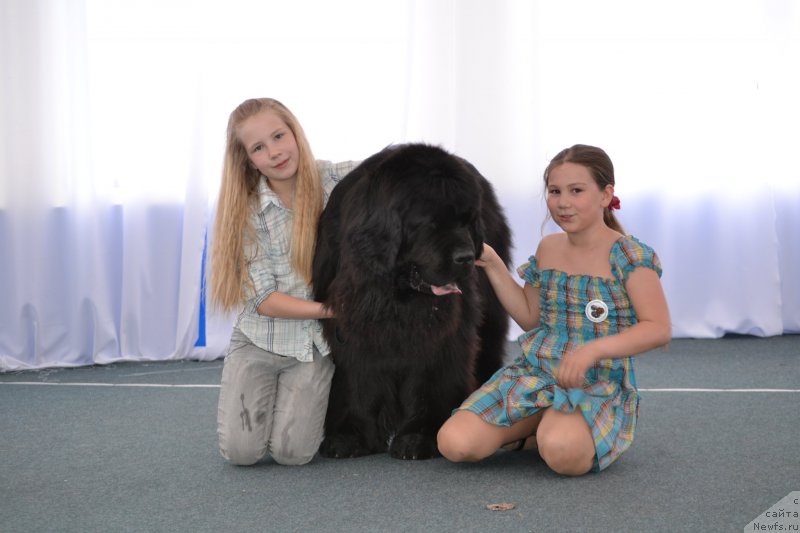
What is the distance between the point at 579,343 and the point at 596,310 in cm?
10

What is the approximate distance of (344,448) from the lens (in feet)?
7.79

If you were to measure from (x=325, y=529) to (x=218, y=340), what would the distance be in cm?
278

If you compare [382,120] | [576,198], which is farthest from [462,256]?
[382,120]

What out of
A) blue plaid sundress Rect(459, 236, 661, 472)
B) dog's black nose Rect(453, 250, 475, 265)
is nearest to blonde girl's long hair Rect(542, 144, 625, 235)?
blue plaid sundress Rect(459, 236, 661, 472)

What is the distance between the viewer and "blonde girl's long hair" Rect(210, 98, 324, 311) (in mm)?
2406

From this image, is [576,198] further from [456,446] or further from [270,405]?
[270,405]

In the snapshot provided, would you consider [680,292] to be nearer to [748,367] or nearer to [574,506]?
[748,367]

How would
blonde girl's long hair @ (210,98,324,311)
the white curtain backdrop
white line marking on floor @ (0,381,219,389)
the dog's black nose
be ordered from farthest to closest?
the white curtain backdrop, white line marking on floor @ (0,381,219,389), blonde girl's long hair @ (210,98,324,311), the dog's black nose

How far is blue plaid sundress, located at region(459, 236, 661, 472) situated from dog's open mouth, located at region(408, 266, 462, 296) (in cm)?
30

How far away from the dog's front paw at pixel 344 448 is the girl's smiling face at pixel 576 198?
823mm

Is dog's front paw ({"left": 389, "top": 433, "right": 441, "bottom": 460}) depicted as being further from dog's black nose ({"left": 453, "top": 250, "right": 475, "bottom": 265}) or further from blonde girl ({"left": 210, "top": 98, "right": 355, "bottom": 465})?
dog's black nose ({"left": 453, "top": 250, "right": 475, "bottom": 265})

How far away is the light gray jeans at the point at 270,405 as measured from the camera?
234 cm

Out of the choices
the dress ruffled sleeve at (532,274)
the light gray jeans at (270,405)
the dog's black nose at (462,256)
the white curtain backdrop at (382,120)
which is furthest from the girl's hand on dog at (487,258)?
the white curtain backdrop at (382,120)

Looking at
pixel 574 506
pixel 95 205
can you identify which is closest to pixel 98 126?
pixel 95 205
